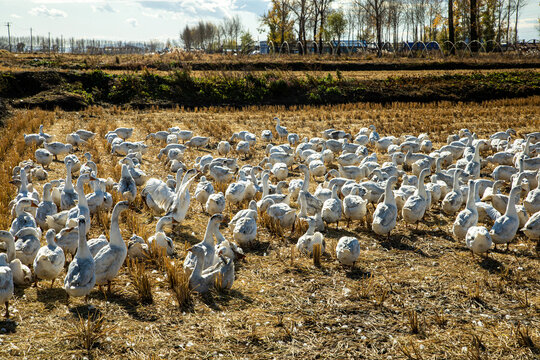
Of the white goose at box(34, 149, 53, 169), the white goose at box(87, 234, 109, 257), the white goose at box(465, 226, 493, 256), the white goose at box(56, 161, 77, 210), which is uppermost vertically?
the white goose at box(34, 149, 53, 169)

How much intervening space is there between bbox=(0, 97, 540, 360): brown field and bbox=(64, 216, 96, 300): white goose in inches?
14.7

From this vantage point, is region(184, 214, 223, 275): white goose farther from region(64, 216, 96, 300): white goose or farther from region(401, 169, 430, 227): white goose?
region(401, 169, 430, 227): white goose

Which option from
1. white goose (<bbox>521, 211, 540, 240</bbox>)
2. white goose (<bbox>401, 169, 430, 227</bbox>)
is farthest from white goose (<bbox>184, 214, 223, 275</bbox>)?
white goose (<bbox>521, 211, 540, 240</bbox>)

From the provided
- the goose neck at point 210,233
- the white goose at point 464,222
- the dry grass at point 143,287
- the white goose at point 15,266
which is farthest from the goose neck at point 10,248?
the white goose at point 464,222

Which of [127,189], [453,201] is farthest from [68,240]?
[453,201]

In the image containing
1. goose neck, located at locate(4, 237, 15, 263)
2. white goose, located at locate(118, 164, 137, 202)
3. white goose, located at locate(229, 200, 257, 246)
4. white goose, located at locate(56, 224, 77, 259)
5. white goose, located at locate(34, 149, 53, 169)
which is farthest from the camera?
white goose, located at locate(34, 149, 53, 169)

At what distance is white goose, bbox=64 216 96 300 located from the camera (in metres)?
5.23

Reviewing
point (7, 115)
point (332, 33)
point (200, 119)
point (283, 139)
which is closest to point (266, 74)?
point (200, 119)

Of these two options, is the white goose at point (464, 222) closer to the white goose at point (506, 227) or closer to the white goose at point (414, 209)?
the white goose at point (506, 227)

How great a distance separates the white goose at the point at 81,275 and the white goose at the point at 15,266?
90cm

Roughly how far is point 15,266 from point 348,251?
4.61 m

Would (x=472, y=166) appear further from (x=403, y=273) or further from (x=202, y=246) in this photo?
(x=202, y=246)

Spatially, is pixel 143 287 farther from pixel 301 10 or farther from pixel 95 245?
pixel 301 10

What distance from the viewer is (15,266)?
5.75 m
